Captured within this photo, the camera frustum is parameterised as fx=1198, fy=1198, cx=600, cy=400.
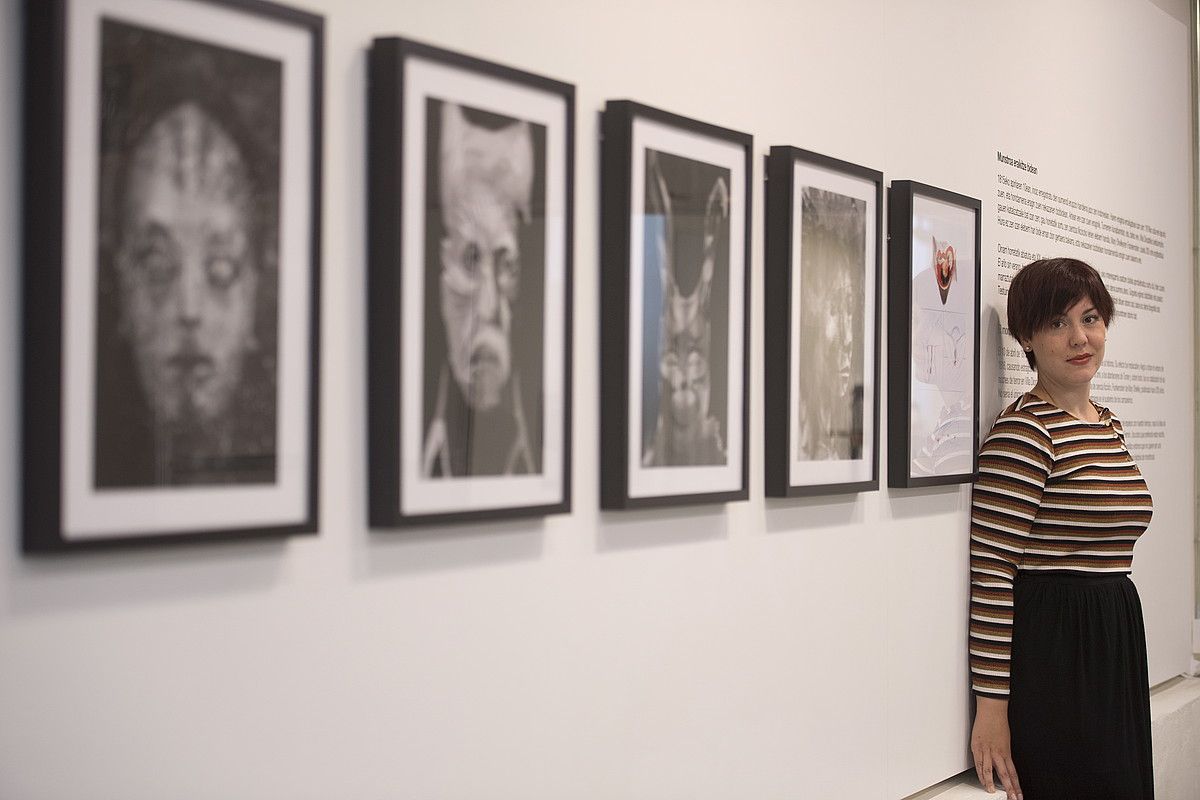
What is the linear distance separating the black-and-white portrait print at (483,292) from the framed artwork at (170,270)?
19 cm

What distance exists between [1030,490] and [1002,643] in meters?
0.37

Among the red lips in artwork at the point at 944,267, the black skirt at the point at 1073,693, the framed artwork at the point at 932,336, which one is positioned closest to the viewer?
the framed artwork at the point at 932,336

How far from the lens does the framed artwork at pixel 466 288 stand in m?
1.48

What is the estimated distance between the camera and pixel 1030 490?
2.87m

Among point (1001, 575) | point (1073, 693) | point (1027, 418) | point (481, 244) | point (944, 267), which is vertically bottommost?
point (1073, 693)

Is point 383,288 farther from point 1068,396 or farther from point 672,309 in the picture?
point 1068,396

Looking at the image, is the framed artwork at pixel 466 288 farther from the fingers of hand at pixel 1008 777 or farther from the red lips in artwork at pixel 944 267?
the fingers of hand at pixel 1008 777

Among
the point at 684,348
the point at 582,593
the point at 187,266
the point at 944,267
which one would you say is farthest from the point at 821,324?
the point at 187,266

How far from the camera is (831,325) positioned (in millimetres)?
2352

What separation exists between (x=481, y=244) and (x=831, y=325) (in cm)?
97

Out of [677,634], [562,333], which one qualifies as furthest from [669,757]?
[562,333]

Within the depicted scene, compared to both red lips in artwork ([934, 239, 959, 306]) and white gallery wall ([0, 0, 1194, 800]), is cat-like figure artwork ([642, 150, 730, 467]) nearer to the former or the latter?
white gallery wall ([0, 0, 1194, 800])

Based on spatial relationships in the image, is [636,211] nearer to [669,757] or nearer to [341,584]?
[341,584]

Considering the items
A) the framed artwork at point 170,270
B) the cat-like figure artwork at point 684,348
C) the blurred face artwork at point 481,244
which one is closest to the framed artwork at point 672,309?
the cat-like figure artwork at point 684,348
